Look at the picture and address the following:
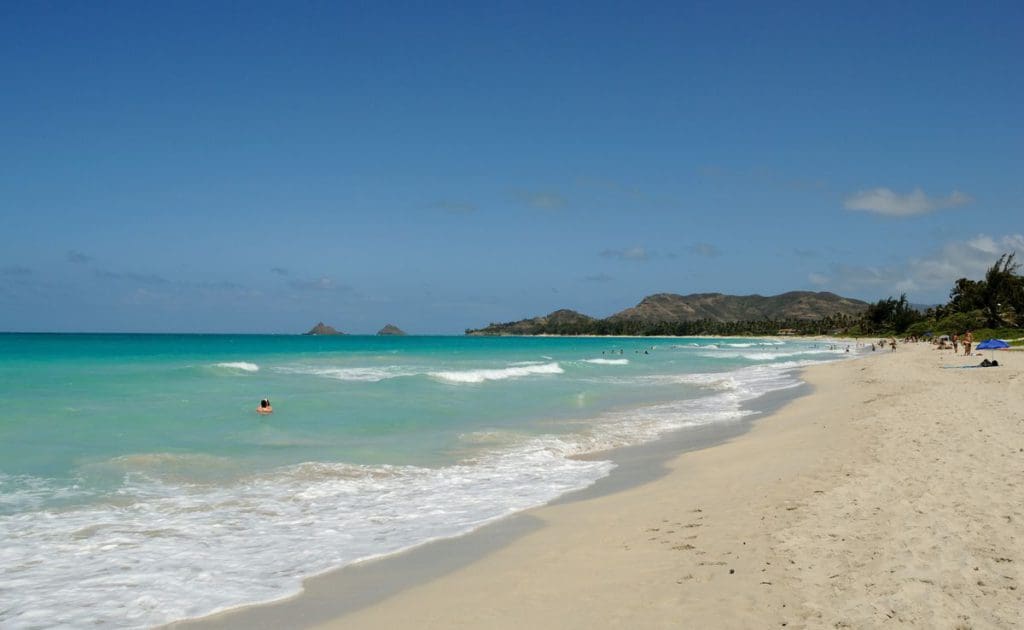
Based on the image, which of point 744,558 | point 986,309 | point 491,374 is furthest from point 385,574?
point 986,309

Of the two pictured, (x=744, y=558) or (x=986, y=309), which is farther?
(x=986, y=309)

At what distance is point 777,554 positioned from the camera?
5.77 meters

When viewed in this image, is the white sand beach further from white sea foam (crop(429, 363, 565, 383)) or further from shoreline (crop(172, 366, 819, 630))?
white sea foam (crop(429, 363, 565, 383))

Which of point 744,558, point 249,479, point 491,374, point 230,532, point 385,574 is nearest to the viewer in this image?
point 744,558

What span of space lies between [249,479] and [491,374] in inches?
1042

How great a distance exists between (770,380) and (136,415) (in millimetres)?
27944

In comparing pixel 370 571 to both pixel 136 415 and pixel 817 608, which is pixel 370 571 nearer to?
pixel 817 608

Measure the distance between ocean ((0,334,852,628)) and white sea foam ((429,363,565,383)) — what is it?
7547 mm

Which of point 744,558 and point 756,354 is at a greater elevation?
point 756,354

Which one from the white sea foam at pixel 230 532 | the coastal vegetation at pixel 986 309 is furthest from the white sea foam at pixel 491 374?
the coastal vegetation at pixel 986 309

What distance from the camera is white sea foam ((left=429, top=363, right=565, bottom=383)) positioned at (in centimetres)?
3362

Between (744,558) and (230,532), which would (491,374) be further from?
(744,558)

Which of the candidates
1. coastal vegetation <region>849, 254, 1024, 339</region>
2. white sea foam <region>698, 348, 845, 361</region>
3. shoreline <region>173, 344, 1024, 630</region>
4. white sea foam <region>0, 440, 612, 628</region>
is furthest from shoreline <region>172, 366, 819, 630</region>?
coastal vegetation <region>849, 254, 1024, 339</region>

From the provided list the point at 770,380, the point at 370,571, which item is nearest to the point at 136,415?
the point at 370,571
